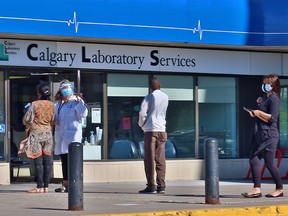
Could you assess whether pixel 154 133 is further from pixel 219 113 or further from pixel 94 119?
pixel 219 113

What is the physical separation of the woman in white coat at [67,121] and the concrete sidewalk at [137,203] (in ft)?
2.43

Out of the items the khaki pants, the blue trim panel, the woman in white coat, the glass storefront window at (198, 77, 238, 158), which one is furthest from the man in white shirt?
the glass storefront window at (198, 77, 238, 158)

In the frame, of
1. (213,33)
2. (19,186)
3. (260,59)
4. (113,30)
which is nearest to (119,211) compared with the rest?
(19,186)

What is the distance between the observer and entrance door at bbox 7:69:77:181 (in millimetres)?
15737

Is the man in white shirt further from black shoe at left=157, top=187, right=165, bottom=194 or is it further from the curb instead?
the curb

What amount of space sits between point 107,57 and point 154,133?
152 inches

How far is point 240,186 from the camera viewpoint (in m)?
15.3

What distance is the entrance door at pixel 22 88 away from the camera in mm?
15737

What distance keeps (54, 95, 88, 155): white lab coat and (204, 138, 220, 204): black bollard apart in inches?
111

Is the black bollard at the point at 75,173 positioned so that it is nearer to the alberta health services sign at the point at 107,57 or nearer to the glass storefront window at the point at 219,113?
the alberta health services sign at the point at 107,57

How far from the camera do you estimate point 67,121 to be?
42.8 ft

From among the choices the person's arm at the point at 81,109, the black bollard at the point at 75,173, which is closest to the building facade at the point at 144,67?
the person's arm at the point at 81,109

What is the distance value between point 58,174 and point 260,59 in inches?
229

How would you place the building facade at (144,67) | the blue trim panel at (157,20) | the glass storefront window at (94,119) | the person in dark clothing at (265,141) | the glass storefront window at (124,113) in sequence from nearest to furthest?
the person in dark clothing at (265,141), the blue trim panel at (157,20), the building facade at (144,67), the glass storefront window at (94,119), the glass storefront window at (124,113)
